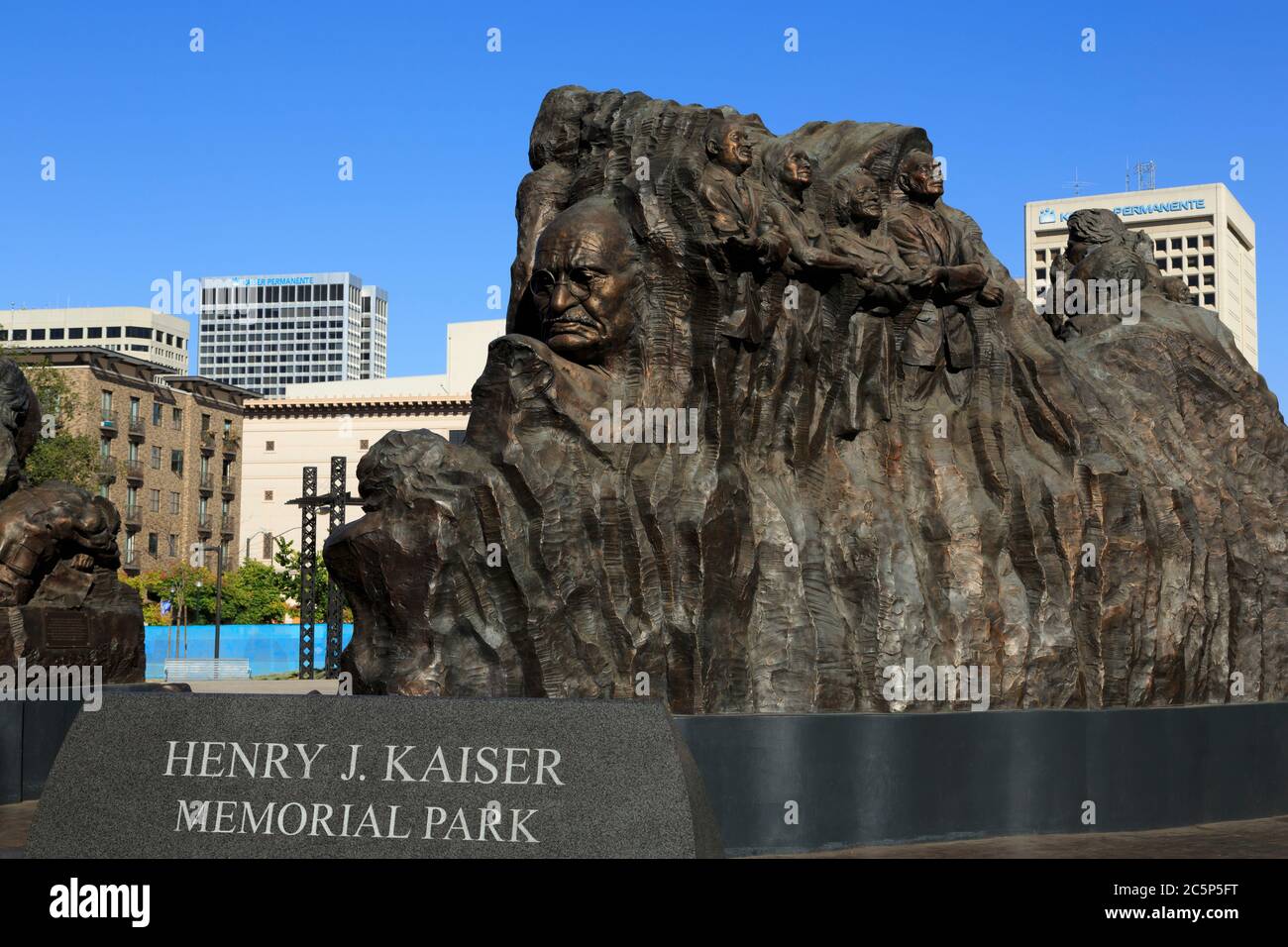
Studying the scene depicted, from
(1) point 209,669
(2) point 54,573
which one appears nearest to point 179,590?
A: (1) point 209,669

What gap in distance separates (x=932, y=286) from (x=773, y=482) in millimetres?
2062

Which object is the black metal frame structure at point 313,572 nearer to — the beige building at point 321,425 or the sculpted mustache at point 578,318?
the sculpted mustache at point 578,318

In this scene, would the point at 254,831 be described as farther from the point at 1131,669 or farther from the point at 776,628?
the point at 1131,669

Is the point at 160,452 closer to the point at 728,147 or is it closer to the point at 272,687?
the point at 272,687

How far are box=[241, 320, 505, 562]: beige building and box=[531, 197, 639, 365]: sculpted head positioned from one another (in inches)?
2066

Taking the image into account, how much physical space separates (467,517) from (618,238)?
7.27 ft

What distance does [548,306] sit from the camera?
10.9 meters

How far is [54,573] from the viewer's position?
A: 48.9 feet

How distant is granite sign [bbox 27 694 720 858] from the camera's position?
760 centimetres

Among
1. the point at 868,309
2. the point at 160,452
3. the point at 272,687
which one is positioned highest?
the point at 160,452

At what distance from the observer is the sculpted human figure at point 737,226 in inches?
425
